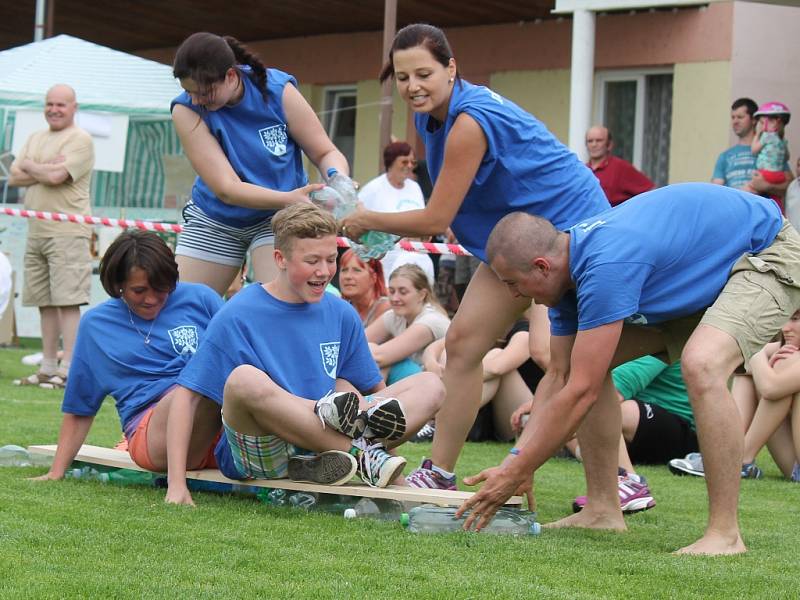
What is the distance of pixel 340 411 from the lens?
4730 millimetres

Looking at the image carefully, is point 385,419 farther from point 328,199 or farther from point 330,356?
point 328,199

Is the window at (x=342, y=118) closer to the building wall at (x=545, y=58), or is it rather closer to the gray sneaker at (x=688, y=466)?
the building wall at (x=545, y=58)

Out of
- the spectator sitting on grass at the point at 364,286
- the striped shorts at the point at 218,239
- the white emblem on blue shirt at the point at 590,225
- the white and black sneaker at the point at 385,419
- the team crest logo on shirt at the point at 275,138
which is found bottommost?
the white and black sneaker at the point at 385,419

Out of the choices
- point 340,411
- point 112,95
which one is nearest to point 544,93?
point 112,95

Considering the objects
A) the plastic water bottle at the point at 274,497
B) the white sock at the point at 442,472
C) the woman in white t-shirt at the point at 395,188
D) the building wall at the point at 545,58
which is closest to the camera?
the plastic water bottle at the point at 274,497

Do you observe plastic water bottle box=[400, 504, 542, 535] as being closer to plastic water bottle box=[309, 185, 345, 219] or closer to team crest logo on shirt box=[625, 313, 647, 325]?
team crest logo on shirt box=[625, 313, 647, 325]

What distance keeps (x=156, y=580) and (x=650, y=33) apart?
447 inches

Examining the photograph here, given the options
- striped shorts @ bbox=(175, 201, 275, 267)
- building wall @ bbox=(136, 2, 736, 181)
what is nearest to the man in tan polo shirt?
striped shorts @ bbox=(175, 201, 275, 267)

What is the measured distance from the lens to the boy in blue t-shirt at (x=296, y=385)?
4.78 meters

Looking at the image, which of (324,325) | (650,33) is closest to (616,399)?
(324,325)

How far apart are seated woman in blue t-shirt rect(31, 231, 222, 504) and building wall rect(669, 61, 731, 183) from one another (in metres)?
8.87

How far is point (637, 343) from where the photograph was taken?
4.74 m

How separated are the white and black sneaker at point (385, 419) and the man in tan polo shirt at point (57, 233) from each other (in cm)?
569

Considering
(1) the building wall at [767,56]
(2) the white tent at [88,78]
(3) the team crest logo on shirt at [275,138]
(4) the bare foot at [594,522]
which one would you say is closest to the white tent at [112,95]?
(2) the white tent at [88,78]
